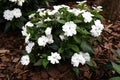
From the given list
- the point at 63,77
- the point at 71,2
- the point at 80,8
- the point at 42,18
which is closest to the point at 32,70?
the point at 63,77

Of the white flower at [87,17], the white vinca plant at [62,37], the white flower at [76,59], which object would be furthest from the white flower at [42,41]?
the white flower at [87,17]

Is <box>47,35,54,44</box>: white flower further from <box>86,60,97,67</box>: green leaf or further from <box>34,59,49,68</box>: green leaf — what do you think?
<box>86,60,97,67</box>: green leaf

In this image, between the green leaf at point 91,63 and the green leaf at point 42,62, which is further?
the green leaf at point 91,63

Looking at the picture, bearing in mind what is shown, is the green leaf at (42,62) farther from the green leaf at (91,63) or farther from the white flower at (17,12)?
the white flower at (17,12)

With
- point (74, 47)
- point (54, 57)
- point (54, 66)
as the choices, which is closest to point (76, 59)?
point (74, 47)

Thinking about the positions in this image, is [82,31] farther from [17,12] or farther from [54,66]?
[17,12]

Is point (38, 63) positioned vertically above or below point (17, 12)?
below

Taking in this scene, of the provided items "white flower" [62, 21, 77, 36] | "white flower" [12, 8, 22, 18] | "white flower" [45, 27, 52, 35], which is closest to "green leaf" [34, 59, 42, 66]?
"white flower" [45, 27, 52, 35]
